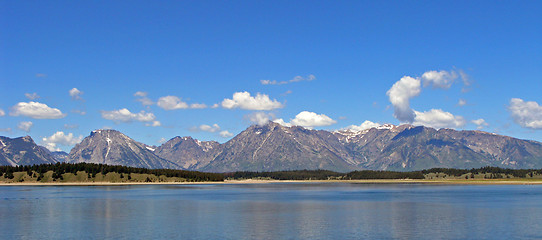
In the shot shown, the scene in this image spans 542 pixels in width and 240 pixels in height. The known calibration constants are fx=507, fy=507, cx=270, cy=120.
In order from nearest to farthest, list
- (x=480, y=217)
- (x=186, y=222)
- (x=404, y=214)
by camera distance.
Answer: (x=186, y=222) < (x=480, y=217) < (x=404, y=214)

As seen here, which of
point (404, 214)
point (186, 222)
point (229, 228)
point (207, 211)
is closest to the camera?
point (229, 228)

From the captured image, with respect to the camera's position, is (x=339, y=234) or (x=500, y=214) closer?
(x=339, y=234)

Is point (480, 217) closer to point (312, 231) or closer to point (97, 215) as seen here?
point (312, 231)

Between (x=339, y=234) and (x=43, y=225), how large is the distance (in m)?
47.1

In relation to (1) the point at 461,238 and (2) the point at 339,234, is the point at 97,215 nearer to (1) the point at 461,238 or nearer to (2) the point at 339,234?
(2) the point at 339,234

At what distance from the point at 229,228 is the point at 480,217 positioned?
1831 inches

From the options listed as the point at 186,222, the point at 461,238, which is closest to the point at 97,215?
the point at 186,222

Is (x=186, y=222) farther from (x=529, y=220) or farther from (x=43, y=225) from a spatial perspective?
(x=529, y=220)

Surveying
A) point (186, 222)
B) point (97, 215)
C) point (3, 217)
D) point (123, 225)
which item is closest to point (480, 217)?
point (186, 222)

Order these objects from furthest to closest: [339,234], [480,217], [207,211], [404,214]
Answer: [207,211], [404,214], [480,217], [339,234]

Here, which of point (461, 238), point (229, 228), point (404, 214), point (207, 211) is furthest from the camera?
point (207, 211)

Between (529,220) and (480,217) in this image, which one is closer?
(529,220)

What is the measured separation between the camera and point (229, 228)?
3007 inches

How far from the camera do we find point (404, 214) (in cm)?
9806
